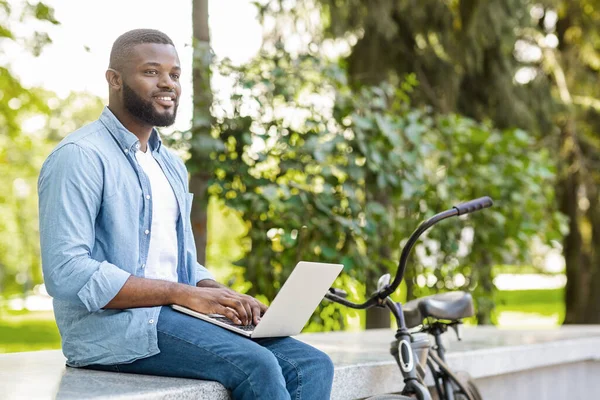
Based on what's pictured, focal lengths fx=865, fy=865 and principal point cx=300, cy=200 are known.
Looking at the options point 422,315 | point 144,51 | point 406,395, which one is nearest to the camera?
point 144,51

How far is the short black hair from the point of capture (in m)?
2.54

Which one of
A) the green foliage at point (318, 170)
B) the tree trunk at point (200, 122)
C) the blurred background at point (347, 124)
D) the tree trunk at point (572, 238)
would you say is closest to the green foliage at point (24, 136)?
the blurred background at point (347, 124)

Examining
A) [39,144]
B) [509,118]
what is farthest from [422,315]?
[39,144]

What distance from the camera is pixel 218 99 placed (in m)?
4.85

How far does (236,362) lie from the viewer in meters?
2.36

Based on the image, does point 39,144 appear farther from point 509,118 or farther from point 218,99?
point 218,99

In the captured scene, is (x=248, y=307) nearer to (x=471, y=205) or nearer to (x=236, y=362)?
(x=236, y=362)

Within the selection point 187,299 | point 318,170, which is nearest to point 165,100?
point 187,299

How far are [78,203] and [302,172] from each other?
2.62 metres

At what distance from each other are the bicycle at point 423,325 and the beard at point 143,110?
0.84 meters

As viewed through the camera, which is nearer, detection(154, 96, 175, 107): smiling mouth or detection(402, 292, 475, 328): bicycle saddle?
detection(154, 96, 175, 107): smiling mouth

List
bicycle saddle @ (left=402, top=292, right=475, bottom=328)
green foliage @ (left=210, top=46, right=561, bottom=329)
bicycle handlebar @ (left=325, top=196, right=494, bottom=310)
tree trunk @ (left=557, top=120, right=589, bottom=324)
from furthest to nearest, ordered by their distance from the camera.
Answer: tree trunk @ (left=557, top=120, right=589, bottom=324)
green foliage @ (left=210, top=46, right=561, bottom=329)
bicycle saddle @ (left=402, top=292, right=475, bottom=328)
bicycle handlebar @ (left=325, top=196, right=494, bottom=310)

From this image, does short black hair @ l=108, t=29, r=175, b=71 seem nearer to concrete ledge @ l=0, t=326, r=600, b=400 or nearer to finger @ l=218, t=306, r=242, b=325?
finger @ l=218, t=306, r=242, b=325

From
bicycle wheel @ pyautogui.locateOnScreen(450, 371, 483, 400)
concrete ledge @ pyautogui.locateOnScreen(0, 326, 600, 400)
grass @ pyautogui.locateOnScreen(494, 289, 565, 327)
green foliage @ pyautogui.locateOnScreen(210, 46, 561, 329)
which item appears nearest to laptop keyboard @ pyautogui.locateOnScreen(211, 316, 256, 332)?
concrete ledge @ pyautogui.locateOnScreen(0, 326, 600, 400)
